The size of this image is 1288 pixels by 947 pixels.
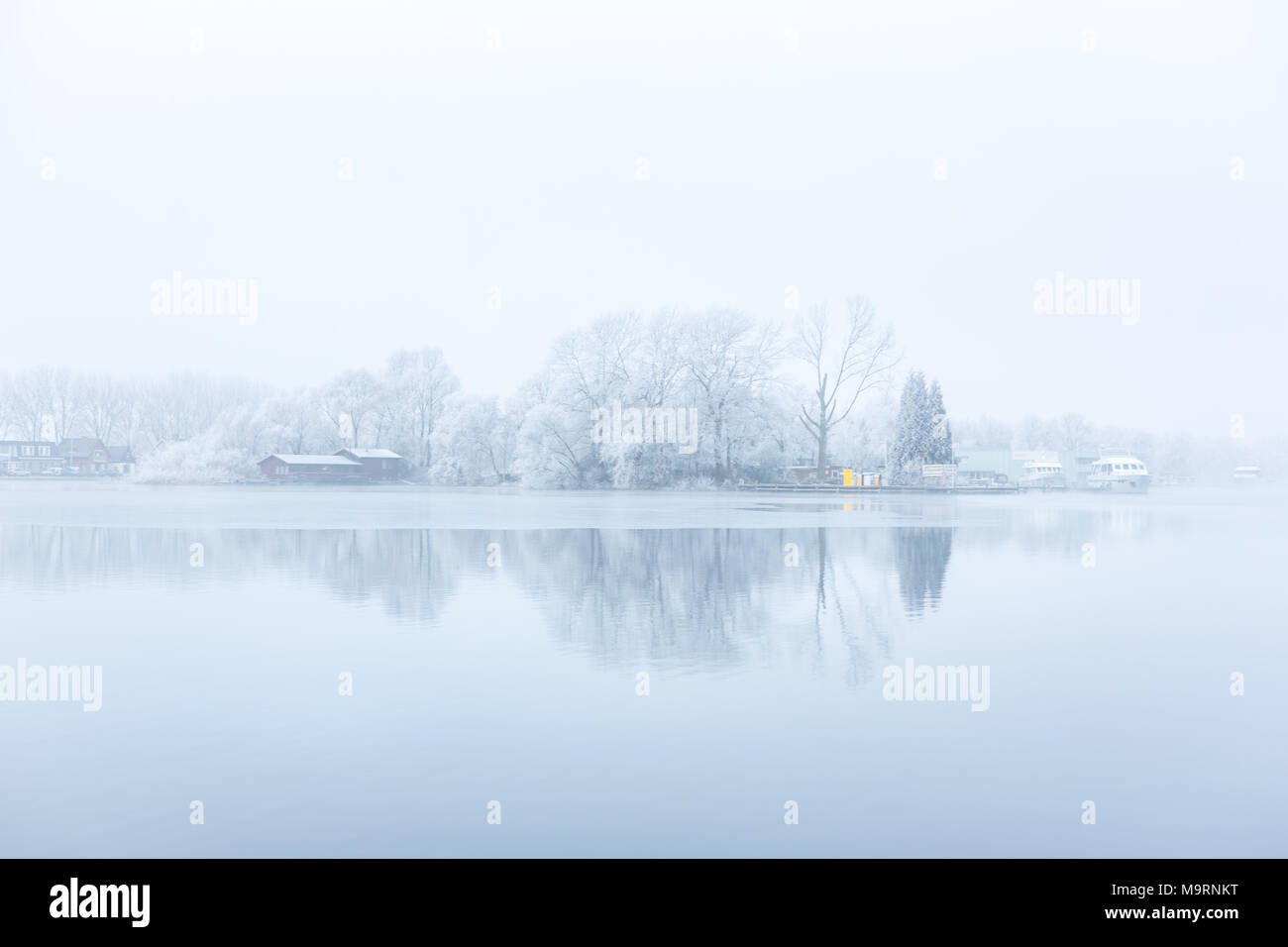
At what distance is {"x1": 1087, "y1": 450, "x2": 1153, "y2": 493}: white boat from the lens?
69531mm

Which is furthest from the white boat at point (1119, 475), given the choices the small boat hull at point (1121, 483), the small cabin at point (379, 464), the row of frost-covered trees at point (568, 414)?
the small cabin at point (379, 464)

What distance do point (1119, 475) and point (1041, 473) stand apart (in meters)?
9.78

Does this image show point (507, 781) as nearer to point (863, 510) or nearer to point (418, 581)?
point (418, 581)

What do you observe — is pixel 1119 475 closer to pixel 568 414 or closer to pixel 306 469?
pixel 568 414

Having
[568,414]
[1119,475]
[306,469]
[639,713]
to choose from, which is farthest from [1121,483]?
[639,713]

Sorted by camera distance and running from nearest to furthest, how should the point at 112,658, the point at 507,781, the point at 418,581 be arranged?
the point at 507,781, the point at 112,658, the point at 418,581

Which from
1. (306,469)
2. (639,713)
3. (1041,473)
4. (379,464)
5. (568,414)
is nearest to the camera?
Result: (639,713)

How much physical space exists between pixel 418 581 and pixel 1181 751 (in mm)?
9937

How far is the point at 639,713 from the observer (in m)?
7.34

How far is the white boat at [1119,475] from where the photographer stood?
6953 centimetres

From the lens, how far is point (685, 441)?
54.9 metres
